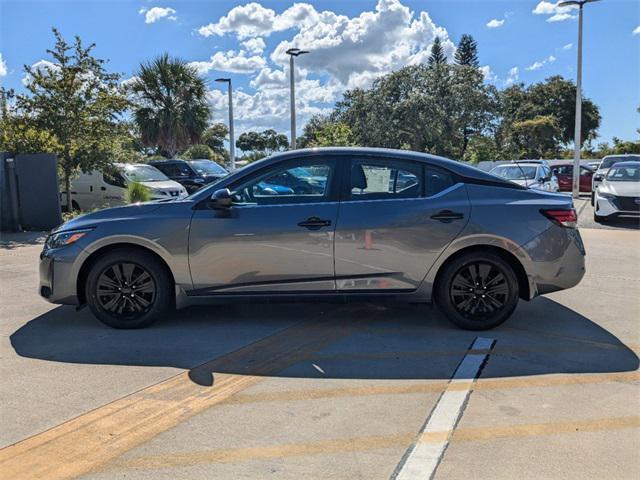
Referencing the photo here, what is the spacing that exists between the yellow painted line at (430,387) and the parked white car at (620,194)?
10.2 meters

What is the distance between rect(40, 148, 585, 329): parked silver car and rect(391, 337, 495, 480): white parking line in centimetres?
86

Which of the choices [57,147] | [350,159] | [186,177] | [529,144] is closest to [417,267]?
[350,159]

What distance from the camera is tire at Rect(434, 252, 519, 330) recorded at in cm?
494

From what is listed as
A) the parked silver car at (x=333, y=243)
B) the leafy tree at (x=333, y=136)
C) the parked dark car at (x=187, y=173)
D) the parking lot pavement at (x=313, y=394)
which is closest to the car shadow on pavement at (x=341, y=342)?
the parking lot pavement at (x=313, y=394)

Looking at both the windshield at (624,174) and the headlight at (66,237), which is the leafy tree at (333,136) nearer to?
the windshield at (624,174)

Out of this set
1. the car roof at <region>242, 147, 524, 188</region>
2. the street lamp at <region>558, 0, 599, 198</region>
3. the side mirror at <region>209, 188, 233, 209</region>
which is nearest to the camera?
the side mirror at <region>209, 188, 233, 209</region>

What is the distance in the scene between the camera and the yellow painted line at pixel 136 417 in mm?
2929

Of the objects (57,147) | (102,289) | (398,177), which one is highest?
(57,147)

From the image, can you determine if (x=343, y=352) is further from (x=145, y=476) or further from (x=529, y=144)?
(x=529, y=144)

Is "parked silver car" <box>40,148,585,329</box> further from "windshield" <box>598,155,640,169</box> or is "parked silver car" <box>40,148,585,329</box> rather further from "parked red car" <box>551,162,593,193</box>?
"parked red car" <box>551,162,593,193</box>

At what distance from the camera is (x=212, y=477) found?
2.79 metres

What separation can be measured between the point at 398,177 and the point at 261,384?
87.5 inches

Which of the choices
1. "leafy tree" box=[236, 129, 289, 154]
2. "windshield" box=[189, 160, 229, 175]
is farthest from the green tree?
"leafy tree" box=[236, 129, 289, 154]

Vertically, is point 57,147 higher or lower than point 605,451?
higher
